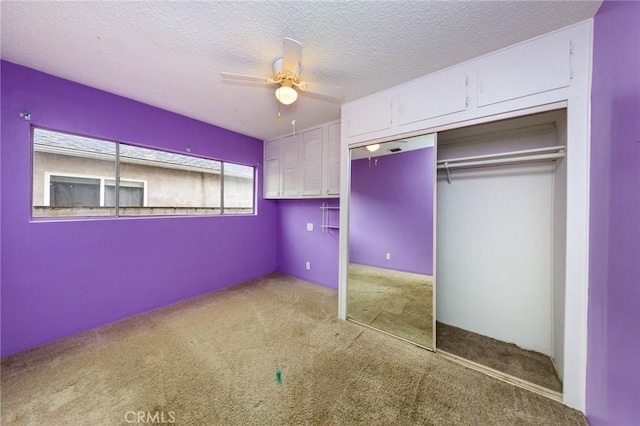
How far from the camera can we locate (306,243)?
3840 millimetres

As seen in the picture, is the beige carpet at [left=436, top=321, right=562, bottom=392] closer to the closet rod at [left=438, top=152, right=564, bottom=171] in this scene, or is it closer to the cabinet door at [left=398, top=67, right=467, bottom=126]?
the closet rod at [left=438, top=152, right=564, bottom=171]

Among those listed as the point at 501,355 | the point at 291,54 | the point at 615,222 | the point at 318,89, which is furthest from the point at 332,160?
the point at 501,355

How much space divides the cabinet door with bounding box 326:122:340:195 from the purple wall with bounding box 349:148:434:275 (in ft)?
1.43

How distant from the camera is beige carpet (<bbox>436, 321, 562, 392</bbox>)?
1.68 meters

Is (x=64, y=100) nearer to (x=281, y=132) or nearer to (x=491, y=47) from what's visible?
(x=281, y=132)

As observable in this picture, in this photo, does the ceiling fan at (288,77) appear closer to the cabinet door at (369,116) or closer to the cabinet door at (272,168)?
the cabinet door at (369,116)

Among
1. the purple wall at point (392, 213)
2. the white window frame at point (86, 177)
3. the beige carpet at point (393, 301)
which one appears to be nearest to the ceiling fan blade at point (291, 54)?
the purple wall at point (392, 213)

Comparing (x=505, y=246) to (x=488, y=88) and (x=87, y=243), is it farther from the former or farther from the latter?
(x=87, y=243)

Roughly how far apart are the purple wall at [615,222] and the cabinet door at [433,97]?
2.43 feet

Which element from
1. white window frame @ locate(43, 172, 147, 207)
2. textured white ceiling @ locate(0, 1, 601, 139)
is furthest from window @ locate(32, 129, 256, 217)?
textured white ceiling @ locate(0, 1, 601, 139)

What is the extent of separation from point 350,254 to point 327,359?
1130 millimetres

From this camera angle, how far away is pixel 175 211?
304cm

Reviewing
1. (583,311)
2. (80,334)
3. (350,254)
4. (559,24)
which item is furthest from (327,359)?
(559,24)

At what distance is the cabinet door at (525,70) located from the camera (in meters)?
1.48
